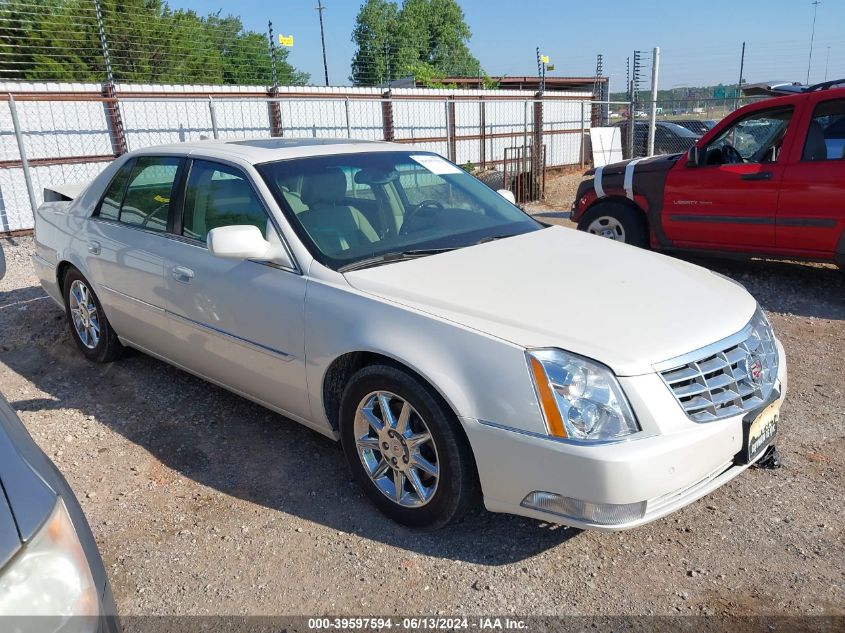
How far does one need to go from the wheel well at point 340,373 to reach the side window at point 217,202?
801 mm

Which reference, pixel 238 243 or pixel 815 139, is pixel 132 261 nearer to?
pixel 238 243

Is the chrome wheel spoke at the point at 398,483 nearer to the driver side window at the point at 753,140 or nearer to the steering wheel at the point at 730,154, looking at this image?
the driver side window at the point at 753,140

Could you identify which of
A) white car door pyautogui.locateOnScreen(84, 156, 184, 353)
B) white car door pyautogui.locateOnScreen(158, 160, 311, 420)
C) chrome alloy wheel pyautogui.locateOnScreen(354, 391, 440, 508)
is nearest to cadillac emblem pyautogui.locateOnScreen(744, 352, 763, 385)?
chrome alloy wheel pyautogui.locateOnScreen(354, 391, 440, 508)

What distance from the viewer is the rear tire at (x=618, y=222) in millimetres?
7289

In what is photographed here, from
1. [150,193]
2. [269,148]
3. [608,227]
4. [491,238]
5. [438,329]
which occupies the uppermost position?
[269,148]

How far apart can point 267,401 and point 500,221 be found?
5.36 ft

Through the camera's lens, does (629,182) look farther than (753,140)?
Yes

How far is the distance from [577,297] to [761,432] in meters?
0.90

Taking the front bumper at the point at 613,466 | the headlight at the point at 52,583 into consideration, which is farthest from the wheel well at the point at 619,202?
the headlight at the point at 52,583

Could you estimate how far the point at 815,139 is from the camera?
6.04 metres

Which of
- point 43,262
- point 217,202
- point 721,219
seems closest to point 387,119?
point 721,219

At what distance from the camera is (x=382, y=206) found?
366 cm

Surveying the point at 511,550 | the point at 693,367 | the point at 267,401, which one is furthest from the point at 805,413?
the point at 267,401

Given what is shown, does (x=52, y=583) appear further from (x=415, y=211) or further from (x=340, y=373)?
(x=415, y=211)
